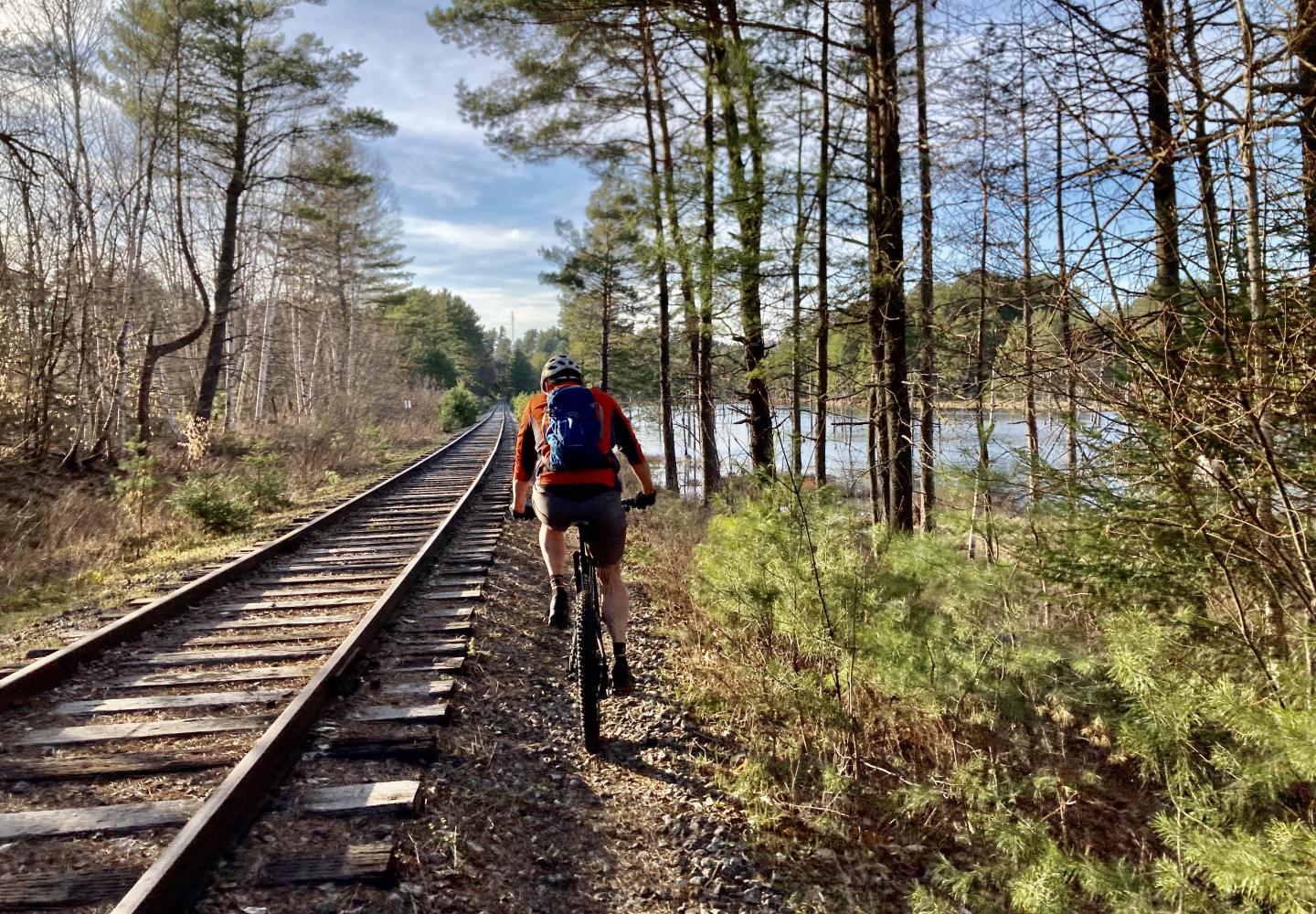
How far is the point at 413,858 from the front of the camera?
9.43 ft

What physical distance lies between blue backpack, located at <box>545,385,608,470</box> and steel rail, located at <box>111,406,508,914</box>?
77.7 inches

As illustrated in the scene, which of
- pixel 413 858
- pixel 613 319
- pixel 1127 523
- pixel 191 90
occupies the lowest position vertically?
pixel 413 858

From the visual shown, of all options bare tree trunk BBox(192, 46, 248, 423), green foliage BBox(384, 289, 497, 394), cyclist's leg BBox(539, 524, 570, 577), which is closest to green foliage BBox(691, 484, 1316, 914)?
cyclist's leg BBox(539, 524, 570, 577)

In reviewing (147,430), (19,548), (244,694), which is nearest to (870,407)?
(244,694)

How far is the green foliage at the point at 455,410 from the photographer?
4400cm

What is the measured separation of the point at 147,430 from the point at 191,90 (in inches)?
332

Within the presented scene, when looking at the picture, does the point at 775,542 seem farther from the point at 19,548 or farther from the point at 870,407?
the point at 19,548

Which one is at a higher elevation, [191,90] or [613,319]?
[191,90]

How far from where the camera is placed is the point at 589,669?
4055mm

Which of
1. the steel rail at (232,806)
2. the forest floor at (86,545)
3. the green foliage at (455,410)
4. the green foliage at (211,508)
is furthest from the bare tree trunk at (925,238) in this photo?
the green foliage at (455,410)

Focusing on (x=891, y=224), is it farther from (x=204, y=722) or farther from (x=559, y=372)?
(x=204, y=722)

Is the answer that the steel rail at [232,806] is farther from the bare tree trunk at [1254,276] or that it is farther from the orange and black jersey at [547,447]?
the bare tree trunk at [1254,276]

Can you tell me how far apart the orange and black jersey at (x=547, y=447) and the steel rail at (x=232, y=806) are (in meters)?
1.77

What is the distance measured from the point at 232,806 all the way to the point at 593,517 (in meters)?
2.15
